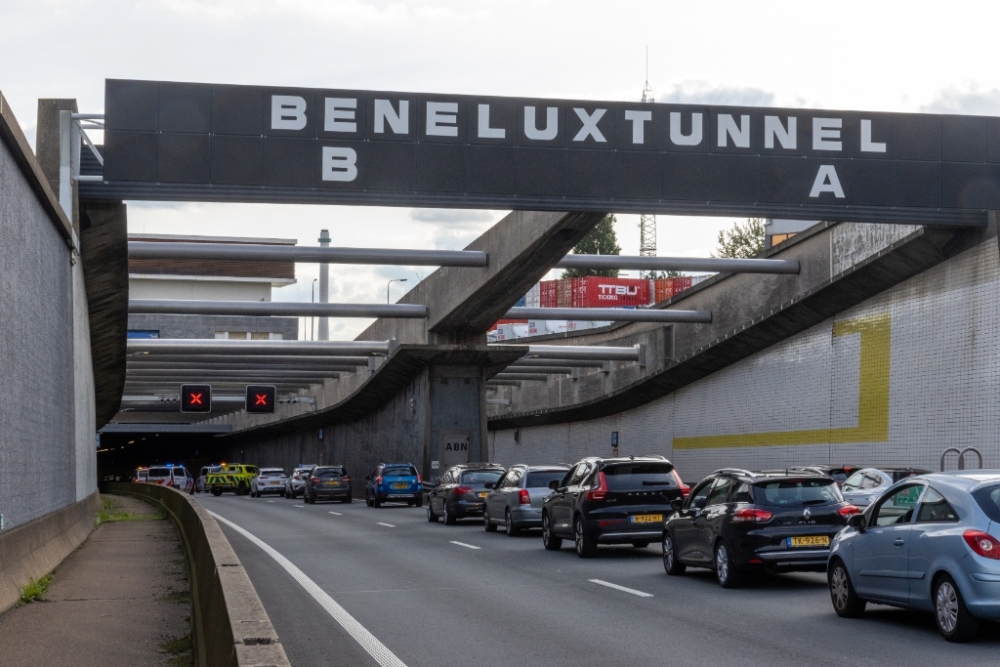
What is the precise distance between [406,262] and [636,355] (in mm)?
17250

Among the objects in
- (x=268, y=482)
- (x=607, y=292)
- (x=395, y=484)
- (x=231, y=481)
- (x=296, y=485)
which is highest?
(x=607, y=292)

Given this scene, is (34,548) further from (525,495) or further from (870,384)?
(870,384)

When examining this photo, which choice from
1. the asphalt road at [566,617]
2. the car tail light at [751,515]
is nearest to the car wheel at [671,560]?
the asphalt road at [566,617]

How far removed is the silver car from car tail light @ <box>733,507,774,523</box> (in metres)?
2.44

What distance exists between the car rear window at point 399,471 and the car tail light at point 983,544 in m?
35.0

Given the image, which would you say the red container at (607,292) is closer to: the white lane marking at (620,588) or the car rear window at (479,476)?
the car rear window at (479,476)

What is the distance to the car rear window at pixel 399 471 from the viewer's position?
44912 millimetres

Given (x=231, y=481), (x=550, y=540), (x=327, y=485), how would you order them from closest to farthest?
(x=550, y=540) < (x=327, y=485) < (x=231, y=481)

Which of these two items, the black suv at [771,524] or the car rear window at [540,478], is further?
the car rear window at [540,478]

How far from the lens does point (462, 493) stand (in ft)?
106

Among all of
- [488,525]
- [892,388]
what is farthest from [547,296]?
[488,525]

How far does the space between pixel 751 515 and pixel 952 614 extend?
15.4 ft

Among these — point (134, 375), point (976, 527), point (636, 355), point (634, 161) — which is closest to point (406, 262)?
point (634, 161)

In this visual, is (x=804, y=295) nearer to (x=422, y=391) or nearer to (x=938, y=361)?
(x=938, y=361)
